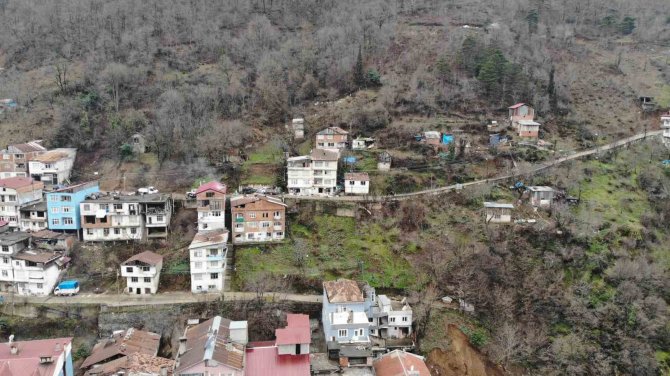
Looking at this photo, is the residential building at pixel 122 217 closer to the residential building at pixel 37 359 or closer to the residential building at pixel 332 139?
the residential building at pixel 37 359

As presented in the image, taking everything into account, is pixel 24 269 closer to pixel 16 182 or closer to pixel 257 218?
pixel 16 182

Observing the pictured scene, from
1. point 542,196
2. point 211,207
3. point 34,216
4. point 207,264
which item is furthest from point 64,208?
point 542,196

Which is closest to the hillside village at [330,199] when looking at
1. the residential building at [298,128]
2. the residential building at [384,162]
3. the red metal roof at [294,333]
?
the red metal roof at [294,333]

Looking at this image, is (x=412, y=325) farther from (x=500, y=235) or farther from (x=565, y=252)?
(x=565, y=252)

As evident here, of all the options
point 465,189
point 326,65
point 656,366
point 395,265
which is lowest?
point 656,366

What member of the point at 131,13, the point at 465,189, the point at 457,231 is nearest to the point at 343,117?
the point at 465,189
